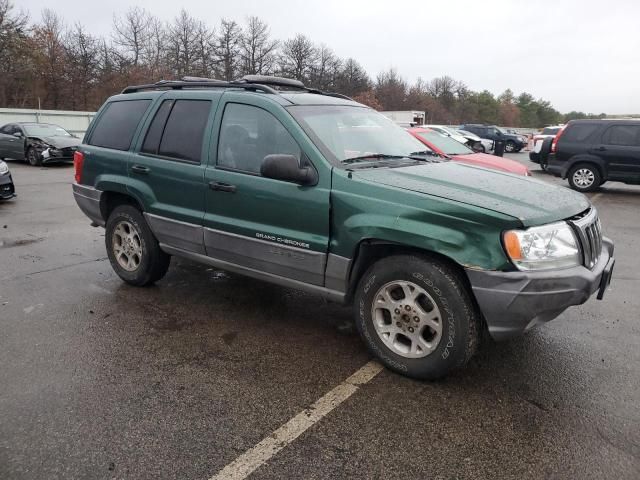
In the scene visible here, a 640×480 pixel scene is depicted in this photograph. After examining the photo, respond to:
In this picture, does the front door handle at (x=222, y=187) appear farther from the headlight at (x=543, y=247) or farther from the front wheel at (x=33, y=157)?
the front wheel at (x=33, y=157)

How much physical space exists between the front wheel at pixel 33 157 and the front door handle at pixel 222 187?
48.0 feet

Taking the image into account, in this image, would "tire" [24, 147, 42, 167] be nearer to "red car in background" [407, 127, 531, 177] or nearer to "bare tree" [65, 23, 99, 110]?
"red car in background" [407, 127, 531, 177]

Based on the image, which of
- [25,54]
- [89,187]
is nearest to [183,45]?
[25,54]

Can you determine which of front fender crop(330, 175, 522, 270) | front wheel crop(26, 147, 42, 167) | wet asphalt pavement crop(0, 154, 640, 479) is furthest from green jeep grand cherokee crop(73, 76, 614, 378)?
front wheel crop(26, 147, 42, 167)

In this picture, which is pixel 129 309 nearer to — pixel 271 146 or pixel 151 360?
pixel 151 360

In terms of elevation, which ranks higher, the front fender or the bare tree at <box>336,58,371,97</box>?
the bare tree at <box>336,58,371,97</box>

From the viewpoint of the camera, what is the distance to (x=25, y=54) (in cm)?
3622

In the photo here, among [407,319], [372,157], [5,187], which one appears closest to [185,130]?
[372,157]

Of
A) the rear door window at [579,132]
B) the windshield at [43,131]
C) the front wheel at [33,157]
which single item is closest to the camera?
the rear door window at [579,132]

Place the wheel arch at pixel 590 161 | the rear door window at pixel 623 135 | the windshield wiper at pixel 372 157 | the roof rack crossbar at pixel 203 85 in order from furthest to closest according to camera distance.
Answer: the wheel arch at pixel 590 161 < the rear door window at pixel 623 135 < the roof rack crossbar at pixel 203 85 < the windshield wiper at pixel 372 157

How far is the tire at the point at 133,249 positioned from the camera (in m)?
4.64

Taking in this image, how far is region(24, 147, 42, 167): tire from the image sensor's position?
15.9 metres

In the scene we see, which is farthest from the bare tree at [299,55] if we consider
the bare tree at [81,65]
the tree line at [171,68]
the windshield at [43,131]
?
the windshield at [43,131]

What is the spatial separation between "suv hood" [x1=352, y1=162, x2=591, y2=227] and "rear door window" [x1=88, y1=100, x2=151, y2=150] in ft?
8.28
